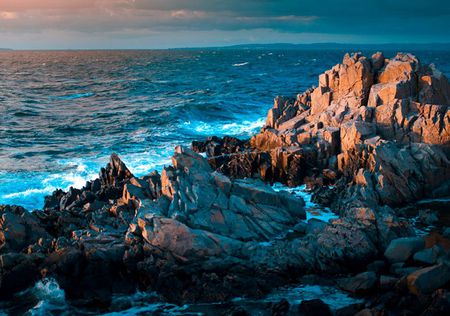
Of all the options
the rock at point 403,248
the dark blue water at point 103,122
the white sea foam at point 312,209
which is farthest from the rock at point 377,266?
the dark blue water at point 103,122

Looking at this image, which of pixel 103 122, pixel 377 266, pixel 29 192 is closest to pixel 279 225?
pixel 377 266

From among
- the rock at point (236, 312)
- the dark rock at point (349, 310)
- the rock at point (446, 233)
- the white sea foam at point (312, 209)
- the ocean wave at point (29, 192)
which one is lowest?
the ocean wave at point (29, 192)

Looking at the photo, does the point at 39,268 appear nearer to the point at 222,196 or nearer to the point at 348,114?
the point at 222,196

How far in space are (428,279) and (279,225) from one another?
24.2ft

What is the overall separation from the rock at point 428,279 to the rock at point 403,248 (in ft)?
7.11

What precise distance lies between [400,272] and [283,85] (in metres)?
74.2

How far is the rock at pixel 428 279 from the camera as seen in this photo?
15047 mm

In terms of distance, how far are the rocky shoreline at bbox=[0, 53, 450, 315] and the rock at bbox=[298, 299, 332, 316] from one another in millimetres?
44

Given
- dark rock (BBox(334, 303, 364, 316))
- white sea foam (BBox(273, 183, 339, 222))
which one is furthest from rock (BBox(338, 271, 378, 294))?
white sea foam (BBox(273, 183, 339, 222))

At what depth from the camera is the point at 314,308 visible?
14805 mm

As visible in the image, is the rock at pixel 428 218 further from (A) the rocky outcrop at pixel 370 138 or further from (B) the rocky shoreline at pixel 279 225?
(A) the rocky outcrop at pixel 370 138

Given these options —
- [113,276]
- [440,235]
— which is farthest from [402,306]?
[113,276]

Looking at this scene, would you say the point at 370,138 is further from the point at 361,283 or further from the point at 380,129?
the point at 361,283

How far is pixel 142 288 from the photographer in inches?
687
